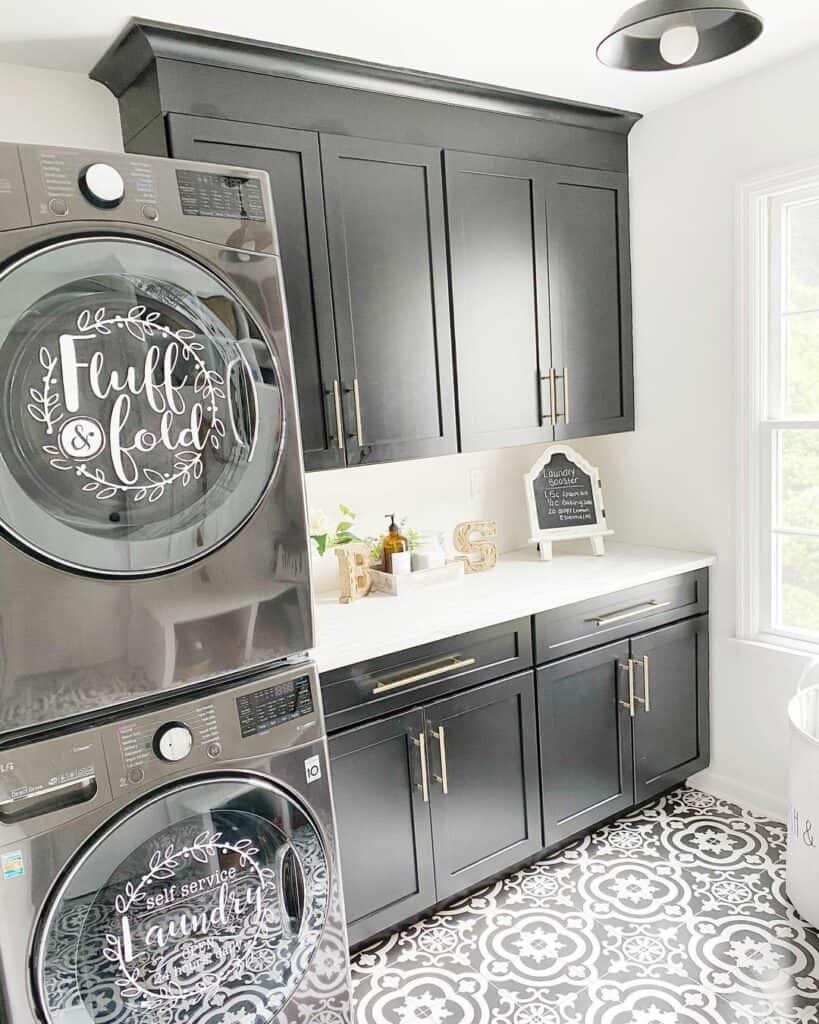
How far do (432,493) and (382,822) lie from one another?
1.20 m

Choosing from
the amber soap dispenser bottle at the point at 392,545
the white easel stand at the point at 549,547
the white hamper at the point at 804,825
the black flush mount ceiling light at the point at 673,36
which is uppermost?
the black flush mount ceiling light at the point at 673,36

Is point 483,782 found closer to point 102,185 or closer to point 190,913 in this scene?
point 190,913

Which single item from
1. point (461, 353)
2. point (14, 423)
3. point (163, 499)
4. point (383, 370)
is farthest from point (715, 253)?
point (14, 423)

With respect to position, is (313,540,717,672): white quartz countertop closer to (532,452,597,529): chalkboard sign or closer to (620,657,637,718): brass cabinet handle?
(532,452,597,529): chalkboard sign

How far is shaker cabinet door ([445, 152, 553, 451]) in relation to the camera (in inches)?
98.4

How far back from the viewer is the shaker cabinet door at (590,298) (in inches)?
108

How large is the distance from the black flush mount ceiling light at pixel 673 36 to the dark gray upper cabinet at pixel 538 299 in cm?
101

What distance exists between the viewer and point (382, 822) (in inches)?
84.4

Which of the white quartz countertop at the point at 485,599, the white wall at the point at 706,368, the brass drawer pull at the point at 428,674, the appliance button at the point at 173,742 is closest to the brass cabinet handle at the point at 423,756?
the brass drawer pull at the point at 428,674

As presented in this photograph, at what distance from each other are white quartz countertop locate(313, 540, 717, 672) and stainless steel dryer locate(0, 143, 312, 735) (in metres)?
0.47

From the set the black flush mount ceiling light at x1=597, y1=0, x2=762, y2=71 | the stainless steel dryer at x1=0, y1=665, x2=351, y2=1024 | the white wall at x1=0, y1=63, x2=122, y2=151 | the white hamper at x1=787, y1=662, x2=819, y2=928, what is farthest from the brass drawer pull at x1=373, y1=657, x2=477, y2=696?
the white wall at x1=0, y1=63, x2=122, y2=151

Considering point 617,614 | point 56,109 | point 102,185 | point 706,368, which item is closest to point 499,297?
point 706,368

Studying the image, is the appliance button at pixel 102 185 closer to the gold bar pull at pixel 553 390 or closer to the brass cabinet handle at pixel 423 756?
the brass cabinet handle at pixel 423 756

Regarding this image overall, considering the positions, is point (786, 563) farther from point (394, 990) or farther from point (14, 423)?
Result: point (14, 423)
